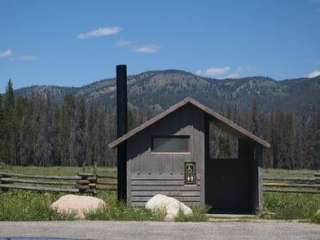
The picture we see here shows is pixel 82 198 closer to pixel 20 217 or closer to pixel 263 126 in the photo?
pixel 20 217

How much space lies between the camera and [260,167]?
21.7 metres

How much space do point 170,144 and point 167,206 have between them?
2.97m

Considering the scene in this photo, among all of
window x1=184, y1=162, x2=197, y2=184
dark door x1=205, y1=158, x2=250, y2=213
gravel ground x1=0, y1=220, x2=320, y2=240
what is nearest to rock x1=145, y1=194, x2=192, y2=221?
window x1=184, y1=162, x2=197, y2=184

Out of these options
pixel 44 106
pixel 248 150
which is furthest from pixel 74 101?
pixel 248 150

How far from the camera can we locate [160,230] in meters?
15.2

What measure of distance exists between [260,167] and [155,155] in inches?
143

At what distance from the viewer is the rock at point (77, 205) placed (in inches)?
711

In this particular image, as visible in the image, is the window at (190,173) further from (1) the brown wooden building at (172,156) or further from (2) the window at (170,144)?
(2) the window at (170,144)

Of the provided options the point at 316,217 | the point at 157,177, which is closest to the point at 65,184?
the point at 157,177

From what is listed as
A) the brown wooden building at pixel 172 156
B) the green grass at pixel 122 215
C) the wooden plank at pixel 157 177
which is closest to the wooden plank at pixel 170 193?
the brown wooden building at pixel 172 156

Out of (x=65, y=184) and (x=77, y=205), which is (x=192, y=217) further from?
(x=65, y=184)

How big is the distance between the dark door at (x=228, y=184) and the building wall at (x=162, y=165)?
285cm

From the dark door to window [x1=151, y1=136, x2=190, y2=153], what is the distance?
282cm

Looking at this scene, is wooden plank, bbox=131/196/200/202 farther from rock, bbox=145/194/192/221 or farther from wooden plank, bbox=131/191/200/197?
rock, bbox=145/194/192/221
